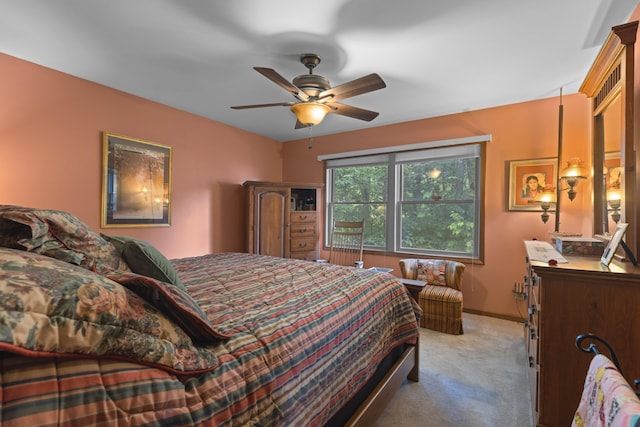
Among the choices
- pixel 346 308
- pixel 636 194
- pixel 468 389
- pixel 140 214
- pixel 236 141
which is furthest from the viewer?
pixel 236 141

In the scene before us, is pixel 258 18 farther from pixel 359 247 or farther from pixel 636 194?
pixel 359 247

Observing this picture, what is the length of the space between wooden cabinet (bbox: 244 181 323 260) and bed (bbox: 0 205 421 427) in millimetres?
2512

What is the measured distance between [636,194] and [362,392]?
1919 millimetres

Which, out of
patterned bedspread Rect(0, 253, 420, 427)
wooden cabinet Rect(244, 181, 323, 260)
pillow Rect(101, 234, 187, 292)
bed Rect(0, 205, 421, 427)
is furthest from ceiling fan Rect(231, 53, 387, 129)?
wooden cabinet Rect(244, 181, 323, 260)

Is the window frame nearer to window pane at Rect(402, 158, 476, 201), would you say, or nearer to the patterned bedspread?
window pane at Rect(402, 158, 476, 201)

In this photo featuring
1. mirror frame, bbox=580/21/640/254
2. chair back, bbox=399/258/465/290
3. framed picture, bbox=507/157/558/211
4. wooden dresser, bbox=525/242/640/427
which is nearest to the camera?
wooden dresser, bbox=525/242/640/427

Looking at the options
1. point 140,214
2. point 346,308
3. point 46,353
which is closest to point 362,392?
point 346,308

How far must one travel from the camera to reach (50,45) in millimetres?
2299

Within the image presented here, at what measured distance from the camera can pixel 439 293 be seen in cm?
313

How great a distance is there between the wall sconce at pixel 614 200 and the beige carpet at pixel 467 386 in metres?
1.35

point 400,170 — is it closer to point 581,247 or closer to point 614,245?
point 581,247

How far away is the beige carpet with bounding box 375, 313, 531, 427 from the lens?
5.90 feet

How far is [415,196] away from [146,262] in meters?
3.63

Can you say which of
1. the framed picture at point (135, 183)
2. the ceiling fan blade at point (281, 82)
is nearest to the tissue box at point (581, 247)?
the ceiling fan blade at point (281, 82)
